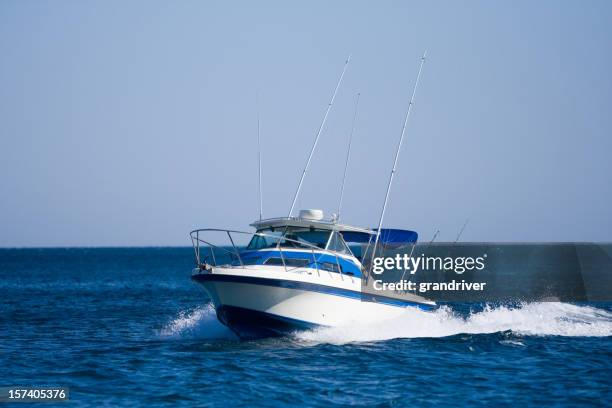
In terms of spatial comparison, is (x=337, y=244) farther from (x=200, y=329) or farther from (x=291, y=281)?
(x=200, y=329)

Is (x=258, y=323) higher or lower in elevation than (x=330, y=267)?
lower

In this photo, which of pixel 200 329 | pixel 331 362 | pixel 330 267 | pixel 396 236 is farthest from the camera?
pixel 396 236

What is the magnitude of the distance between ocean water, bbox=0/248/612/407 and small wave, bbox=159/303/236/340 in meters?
0.04

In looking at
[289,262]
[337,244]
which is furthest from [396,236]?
[289,262]

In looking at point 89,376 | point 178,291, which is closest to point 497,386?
point 89,376

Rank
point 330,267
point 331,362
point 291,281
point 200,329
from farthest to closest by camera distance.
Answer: point 200,329
point 330,267
point 291,281
point 331,362

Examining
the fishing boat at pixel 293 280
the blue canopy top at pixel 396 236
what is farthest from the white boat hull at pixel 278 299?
the blue canopy top at pixel 396 236

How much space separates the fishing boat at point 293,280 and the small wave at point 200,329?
5.20 ft

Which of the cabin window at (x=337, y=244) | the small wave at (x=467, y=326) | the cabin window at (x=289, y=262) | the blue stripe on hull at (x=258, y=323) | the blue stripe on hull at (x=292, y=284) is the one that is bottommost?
the small wave at (x=467, y=326)

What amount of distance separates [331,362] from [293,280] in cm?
225

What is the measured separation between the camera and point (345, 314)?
17641 millimetres

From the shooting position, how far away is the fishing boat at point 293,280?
55.4ft

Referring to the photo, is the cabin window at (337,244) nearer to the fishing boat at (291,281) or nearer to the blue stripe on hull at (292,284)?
the fishing boat at (291,281)

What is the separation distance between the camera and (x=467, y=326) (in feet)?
67.5
